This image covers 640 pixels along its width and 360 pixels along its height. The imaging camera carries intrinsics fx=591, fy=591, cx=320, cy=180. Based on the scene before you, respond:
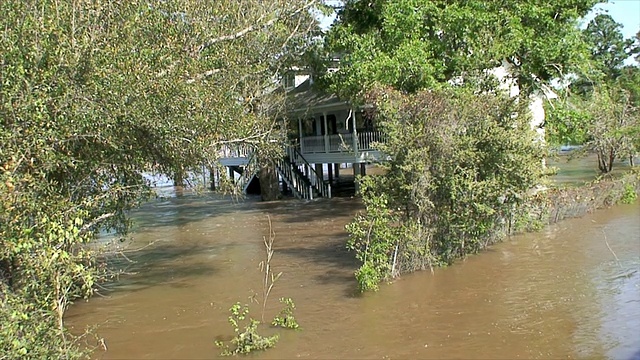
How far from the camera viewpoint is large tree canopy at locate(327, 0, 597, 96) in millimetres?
17562

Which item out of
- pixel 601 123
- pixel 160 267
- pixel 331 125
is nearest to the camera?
pixel 160 267

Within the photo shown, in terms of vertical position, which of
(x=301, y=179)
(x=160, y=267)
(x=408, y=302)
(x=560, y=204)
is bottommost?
(x=408, y=302)

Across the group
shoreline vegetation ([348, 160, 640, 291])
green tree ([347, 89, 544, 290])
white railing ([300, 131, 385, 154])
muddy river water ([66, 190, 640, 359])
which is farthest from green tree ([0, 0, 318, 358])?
white railing ([300, 131, 385, 154])

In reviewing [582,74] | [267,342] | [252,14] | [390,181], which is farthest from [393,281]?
[582,74]

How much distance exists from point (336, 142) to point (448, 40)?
8.89 m

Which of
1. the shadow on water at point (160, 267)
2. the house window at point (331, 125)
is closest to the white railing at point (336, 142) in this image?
the house window at point (331, 125)

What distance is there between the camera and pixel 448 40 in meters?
18.5

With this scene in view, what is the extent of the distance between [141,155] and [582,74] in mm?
16997

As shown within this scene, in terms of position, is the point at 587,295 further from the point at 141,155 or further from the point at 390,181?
the point at 141,155

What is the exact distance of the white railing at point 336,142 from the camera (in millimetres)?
23500

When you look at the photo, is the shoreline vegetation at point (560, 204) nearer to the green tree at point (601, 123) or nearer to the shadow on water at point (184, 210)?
the green tree at point (601, 123)

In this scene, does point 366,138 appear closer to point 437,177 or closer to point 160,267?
point 160,267

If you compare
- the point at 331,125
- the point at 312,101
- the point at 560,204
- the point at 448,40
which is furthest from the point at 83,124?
the point at 331,125

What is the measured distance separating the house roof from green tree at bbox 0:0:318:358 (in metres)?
14.0
